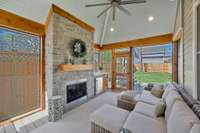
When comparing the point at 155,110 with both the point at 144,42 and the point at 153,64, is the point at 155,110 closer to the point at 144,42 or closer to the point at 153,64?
the point at 153,64

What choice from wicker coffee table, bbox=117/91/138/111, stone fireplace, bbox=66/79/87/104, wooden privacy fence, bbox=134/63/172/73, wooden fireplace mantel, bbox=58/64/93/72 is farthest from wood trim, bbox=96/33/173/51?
wicker coffee table, bbox=117/91/138/111

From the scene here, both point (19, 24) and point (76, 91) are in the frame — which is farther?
point (76, 91)

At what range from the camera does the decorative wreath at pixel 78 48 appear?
4742 millimetres

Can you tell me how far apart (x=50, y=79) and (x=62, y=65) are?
556 mm

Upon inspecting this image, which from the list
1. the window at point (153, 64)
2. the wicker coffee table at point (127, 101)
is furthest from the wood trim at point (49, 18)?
the window at point (153, 64)

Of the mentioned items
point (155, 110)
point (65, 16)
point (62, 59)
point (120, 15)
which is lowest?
point (155, 110)

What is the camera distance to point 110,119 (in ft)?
7.79

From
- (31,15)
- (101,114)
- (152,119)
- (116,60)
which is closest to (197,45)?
(152,119)

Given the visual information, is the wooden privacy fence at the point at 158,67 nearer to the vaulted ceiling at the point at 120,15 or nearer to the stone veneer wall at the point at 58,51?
the vaulted ceiling at the point at 120,15

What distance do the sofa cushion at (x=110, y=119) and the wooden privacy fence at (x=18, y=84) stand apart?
256 cm

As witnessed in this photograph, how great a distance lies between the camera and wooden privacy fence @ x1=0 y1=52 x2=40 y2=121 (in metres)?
3.43

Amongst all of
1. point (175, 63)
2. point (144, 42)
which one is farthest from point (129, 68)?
point (175, 63)

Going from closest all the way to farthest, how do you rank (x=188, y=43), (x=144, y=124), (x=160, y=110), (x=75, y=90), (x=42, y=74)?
(x=144, y=124), (x=160, y=110), (x=188, y=43), (x=42, y=74), (x=75, y=90)

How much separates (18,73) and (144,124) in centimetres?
355
